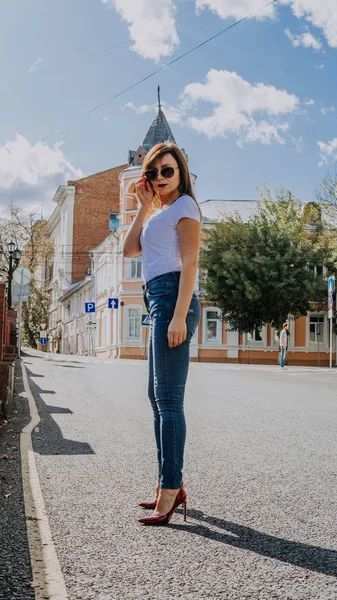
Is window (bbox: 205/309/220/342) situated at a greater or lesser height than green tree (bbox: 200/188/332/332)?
lesser

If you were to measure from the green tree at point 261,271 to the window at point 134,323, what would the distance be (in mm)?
7708

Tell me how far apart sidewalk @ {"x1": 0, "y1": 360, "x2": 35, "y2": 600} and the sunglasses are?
1.82 metres

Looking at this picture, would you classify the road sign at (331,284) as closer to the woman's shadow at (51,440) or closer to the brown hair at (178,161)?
the woman's shadow at (51,440)

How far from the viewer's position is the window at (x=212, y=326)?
46.7 meters

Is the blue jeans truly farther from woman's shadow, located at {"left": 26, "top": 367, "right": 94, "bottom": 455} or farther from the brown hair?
woman's shadow, located at {"left": 26, "top": 367, "right": 94, "bottom": 455}

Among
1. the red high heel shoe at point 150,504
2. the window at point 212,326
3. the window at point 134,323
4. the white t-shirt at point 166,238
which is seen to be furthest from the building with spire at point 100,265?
the red high heel shoe at point 150,504

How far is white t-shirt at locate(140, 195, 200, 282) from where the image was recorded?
3.56 meters

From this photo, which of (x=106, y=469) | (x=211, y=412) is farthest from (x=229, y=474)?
(x=211, y=412)

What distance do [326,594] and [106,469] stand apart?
7.68 ft

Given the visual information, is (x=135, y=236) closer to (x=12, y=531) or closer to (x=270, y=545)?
(x=12, y=531)

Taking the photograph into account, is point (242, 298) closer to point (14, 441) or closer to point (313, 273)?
point (313, 273)

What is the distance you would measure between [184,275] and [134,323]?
43913 mm

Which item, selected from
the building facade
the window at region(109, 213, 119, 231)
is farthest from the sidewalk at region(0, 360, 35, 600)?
the window at region(109, 213, 119, 231)

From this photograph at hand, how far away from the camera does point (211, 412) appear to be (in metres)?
8.48
